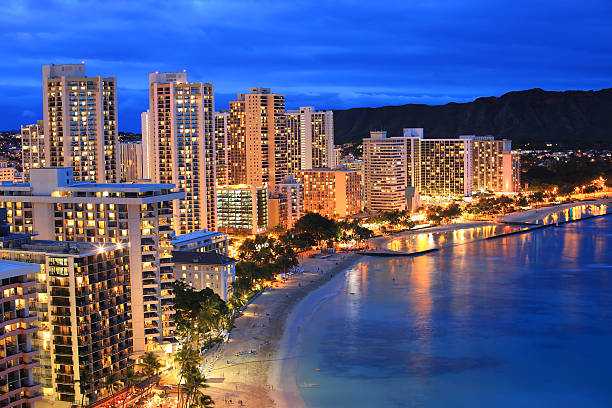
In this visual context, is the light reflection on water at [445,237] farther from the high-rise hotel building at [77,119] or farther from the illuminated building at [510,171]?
the illuminated building at [510,171]

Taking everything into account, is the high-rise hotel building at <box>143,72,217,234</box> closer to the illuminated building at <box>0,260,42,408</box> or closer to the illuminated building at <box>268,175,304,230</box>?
the illuminated building at <box>268,175,304,230</box>

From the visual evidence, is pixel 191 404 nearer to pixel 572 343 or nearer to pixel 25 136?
pixel 572 343

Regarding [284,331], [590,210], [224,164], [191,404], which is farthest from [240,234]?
[590,210]

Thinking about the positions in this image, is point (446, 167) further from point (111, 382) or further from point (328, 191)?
point (111, 382)

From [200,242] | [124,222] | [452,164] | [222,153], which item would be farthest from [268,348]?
[452,164]

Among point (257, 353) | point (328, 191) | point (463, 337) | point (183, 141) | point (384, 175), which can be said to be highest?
point (183, 141)

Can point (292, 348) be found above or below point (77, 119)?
below
